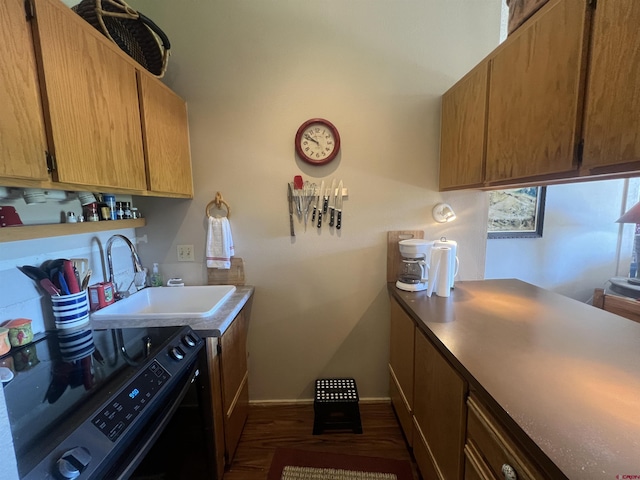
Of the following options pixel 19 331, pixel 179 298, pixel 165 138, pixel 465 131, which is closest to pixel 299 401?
pixel 179 298

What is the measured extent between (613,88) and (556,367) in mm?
819

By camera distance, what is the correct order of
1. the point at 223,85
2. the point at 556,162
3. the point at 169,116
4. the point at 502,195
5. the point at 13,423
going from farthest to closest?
the point at 502,195 → the point at 223,85 → the point at 169,116 → the point at 556,162 → the point at 13,423

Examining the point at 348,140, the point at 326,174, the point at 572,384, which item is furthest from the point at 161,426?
the point at 348,140

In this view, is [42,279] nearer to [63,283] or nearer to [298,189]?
[63,283]

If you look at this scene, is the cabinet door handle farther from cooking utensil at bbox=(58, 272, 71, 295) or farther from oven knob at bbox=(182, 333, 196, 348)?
cooking utensil at bbox=(58, 272, 71, 295)

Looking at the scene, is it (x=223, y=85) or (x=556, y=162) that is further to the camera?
(x=223, y=85)

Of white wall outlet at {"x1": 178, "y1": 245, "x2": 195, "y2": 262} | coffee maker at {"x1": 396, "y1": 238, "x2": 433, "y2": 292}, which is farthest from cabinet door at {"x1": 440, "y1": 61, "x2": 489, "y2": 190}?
white wall outlet at {"x1": 178, "y1": 245, "x2": 195, "y2": 262}

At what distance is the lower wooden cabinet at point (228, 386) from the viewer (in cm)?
129

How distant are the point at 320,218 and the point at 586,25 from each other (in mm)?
1368

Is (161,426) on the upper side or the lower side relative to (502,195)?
lower

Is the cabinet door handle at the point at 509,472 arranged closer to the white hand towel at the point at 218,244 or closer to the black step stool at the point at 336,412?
the black step stool at the point at 336,412

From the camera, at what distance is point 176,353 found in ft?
3.38

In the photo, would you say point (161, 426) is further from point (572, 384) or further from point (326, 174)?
A: point (326, 174)

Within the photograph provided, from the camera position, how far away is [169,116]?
1.55 meters
